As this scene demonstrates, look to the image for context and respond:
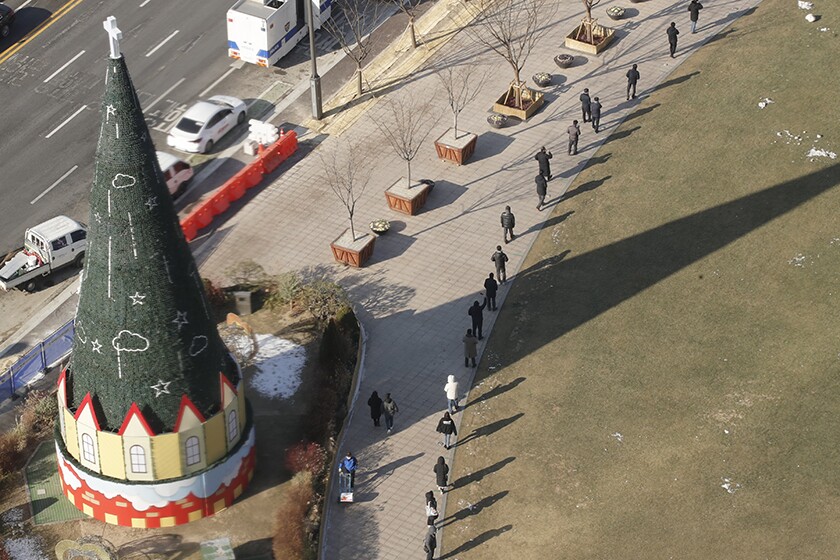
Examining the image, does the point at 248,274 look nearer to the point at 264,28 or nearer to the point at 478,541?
the point at 264,28

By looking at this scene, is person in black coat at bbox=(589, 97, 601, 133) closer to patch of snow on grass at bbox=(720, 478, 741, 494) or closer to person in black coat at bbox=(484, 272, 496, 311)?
person in black coat at bbox=(484, 272, 496, 311)

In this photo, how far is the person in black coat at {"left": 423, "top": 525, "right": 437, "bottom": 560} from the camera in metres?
49.0

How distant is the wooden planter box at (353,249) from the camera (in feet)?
200

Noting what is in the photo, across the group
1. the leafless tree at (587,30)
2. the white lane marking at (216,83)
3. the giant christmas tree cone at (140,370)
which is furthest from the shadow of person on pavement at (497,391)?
the white lane marking at (216,83)

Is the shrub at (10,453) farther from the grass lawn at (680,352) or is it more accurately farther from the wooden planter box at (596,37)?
the wooden planter box at (596,37)

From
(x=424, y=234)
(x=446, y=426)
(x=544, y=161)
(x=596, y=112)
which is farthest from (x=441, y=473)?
(x=596, y=112)

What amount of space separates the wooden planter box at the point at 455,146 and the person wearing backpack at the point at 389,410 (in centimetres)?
1484

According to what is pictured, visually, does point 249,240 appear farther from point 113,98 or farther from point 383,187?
point 113,98

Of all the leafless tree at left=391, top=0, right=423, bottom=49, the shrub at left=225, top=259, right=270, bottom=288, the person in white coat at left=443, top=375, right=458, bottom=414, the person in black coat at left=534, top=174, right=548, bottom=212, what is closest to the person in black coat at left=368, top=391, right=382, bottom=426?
the person in white coat at left=443, top=375, right=458, bottom=414

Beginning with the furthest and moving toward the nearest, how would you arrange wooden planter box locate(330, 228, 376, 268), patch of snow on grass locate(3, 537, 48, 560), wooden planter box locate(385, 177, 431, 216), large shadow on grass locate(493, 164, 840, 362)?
1. wooden planter box locate(385, 177, 431, 216)
2. wooden planter box locate(330, 228, 376, 268)
3. large shadow on grass locate(493, 164, 840, 362)
4. patch of snow on grass locate(3, 537, 48, 560)

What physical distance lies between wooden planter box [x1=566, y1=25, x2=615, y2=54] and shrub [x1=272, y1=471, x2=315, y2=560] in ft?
92.3

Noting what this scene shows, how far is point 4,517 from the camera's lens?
5106 centimetres

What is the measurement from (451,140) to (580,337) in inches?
496

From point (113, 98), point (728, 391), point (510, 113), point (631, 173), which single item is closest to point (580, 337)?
point (728, 391)
